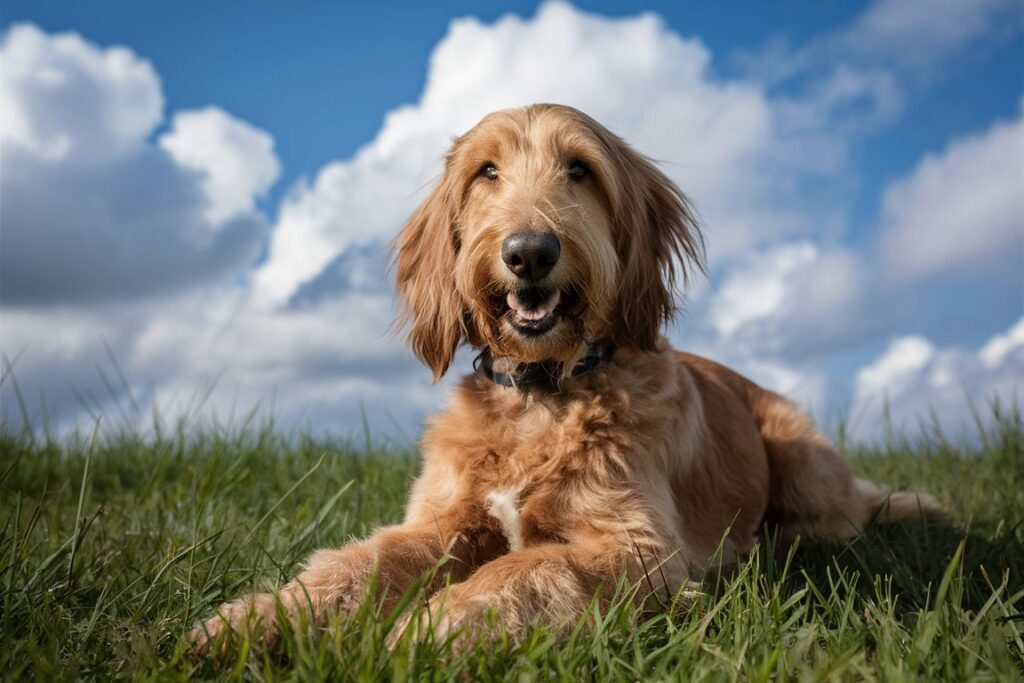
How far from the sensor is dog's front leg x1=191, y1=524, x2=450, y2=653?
10.2 feet

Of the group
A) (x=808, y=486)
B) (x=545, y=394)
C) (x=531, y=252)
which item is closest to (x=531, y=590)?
(x=545, y=394)

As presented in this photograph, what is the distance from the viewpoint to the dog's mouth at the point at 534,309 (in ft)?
12.5

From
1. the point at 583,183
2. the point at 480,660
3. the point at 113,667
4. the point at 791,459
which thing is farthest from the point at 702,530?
the point at 113,667

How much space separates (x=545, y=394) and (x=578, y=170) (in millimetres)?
1038

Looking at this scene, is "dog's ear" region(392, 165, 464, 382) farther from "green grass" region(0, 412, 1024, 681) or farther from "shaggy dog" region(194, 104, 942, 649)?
"green grass" region(0, 412, 1024, 681)

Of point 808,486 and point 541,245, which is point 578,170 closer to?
point 541,245

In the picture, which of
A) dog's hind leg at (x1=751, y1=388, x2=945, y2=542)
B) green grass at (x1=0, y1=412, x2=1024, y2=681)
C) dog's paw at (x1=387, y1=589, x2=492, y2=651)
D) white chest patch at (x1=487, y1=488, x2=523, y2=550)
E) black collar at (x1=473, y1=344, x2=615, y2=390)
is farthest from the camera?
dog's hind leg at (x1=751, y1=388, x2=945, y2=542)

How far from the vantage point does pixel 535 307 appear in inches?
152

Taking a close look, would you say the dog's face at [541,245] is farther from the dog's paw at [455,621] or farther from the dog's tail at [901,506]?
the dog's tail at [901,506]

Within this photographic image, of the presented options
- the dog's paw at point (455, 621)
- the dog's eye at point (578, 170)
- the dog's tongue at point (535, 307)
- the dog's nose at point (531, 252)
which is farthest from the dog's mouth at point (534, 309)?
the dog's paw at point (455, 621)

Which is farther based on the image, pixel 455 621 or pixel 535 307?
pixel 535 307

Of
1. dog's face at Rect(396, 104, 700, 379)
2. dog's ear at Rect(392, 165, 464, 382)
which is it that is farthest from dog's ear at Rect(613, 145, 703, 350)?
dog's ear at Rect(392, 165, 464, 382)

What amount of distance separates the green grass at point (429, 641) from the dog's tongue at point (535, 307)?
1.06 meters

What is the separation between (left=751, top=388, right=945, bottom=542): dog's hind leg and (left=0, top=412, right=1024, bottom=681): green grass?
22 centimetres
